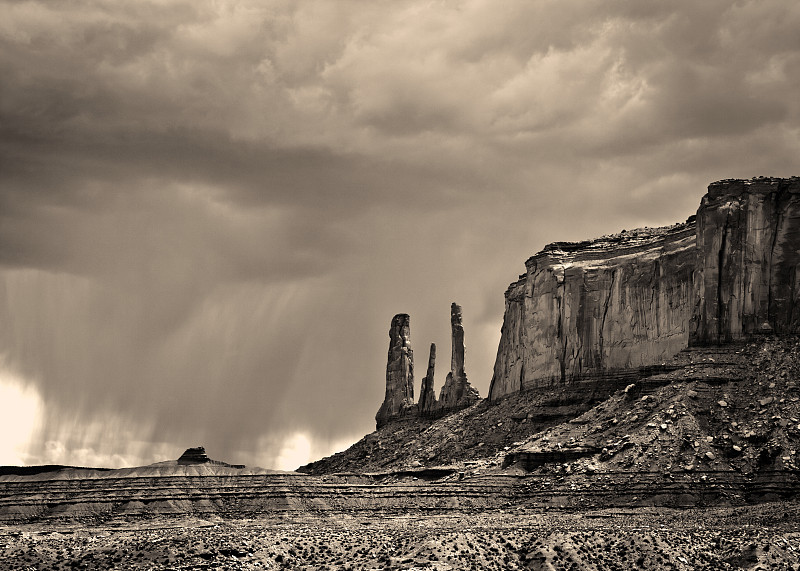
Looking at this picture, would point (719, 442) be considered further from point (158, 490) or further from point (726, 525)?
point (158, 490)

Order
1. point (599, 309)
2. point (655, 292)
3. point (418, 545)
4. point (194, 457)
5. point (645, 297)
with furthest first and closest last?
point (599, 309) → point (645, 297) → point (655, 292) → point (194, 457) → point (418, 545)

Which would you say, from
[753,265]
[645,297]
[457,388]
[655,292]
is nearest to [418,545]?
[753,265]

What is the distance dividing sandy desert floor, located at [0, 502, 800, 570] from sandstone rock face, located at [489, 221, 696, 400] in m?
56.8

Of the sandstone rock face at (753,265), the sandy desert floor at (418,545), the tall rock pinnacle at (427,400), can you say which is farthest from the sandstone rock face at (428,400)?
the sandy desert floor at (418,545)

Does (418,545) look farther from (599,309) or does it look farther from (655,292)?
(599,309)

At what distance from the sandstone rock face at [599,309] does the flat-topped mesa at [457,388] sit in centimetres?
430

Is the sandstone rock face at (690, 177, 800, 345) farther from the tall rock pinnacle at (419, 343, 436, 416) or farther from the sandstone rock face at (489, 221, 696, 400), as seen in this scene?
the tall rock pinnacle at (419, 343, 436, 416)

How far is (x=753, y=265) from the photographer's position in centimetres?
14588

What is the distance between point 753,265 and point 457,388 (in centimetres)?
5669

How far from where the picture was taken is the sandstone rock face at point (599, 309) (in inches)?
6457

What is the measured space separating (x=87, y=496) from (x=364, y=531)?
24.0 metres

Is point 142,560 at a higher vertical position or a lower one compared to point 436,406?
lower

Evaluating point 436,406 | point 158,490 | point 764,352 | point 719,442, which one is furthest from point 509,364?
point 158,490

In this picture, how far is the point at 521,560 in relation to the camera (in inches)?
3807
